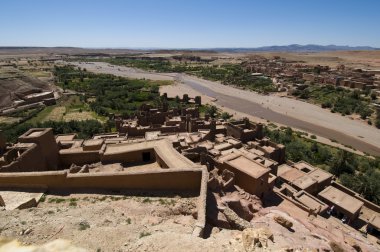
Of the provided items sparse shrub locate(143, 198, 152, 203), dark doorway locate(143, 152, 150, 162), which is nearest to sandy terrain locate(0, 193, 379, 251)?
sparse shrub locate(143, 198, 152, 203)

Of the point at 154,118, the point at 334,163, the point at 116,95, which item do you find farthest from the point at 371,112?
the point at 116,95

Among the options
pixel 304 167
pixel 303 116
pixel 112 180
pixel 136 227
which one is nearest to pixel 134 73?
pixel 303 116

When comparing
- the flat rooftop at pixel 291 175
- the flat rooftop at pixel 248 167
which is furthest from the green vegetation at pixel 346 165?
the flat rooftop at pixel 248 167

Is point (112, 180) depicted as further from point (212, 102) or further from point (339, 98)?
point (339, 98)

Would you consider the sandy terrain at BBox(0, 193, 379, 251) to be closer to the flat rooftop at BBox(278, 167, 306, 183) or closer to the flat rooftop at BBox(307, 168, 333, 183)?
the flat rooftop at BBox(278, 167, 306, 183)

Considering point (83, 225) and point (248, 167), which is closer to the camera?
point (83, 225)

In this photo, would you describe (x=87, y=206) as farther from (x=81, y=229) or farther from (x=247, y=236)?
(x=247, y=236)
